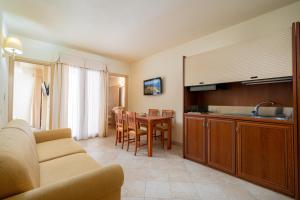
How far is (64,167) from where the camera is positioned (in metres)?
1.43

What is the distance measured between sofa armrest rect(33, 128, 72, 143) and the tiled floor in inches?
32.0

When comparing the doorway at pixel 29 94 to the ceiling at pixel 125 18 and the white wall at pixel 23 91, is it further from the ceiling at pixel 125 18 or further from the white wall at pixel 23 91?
the ceiling at pixel 125 18

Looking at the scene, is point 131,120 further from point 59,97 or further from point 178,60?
point 59,97

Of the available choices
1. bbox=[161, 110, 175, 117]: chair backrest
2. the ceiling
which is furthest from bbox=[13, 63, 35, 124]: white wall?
bbox=[161, 110, 175, 117]: chair backrest

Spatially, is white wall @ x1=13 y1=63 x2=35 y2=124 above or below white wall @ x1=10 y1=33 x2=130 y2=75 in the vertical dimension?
below

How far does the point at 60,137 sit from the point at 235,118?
2827 mm

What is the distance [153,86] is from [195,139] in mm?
2164

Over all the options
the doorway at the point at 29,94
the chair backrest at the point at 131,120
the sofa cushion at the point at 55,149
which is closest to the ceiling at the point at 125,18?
the chair backrest at the point at 131,120

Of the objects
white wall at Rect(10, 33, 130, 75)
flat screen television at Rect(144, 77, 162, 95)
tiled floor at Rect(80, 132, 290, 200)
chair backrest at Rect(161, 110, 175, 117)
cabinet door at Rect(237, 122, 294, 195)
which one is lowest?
tiled floor at Rect(80, 132, 290, 200)

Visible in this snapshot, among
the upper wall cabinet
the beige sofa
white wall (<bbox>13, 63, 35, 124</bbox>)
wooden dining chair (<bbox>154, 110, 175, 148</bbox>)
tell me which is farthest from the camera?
white wall (<bbox>13, 63, 35, 124</bbox>)

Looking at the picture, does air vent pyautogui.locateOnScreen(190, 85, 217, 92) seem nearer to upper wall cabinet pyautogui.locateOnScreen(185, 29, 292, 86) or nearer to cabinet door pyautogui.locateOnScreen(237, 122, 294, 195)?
upper wall cabinet pyautogui.locateOnScreen(185, 29, 292, 86)

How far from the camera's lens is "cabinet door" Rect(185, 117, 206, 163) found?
8.21ft

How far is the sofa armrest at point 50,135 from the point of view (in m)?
2.22

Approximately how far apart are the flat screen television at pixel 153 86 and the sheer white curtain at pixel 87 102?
133 centimetres
